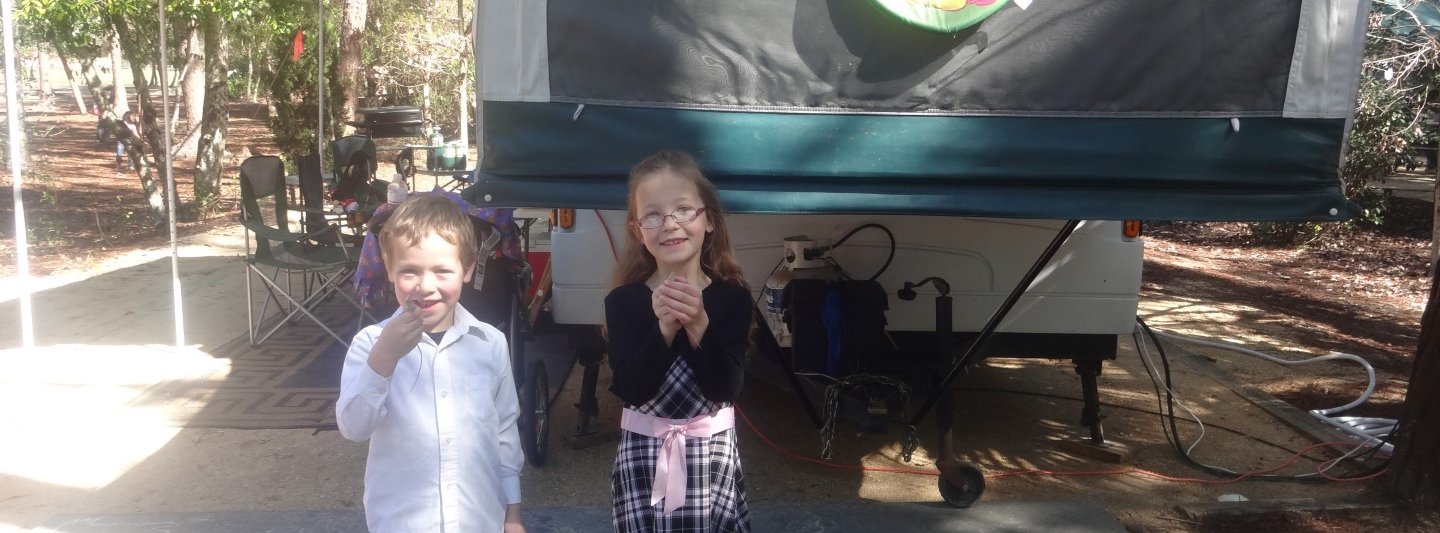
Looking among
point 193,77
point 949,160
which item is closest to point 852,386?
point 949,160

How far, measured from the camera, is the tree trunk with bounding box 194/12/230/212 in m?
13.5

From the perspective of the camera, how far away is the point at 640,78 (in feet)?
11.0

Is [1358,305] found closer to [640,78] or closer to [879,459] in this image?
[879,459]

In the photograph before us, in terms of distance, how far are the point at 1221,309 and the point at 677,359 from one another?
26.9ft

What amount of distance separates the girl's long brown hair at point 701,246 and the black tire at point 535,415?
6.98ft

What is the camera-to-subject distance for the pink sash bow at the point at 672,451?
8.68ft

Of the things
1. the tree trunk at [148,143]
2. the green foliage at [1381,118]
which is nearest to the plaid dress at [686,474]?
the green foliage at [1381,118]

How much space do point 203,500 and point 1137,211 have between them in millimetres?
3935

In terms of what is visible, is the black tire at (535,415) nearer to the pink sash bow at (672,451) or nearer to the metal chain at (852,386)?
the metal chain at (852,386)

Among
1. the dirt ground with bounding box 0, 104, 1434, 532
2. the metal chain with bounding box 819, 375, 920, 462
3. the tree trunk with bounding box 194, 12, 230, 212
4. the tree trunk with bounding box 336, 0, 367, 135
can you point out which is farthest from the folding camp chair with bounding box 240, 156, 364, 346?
the tree trunk with bounding box 336, 0, 367, 135

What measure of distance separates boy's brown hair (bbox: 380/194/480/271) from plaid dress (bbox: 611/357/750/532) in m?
0.58

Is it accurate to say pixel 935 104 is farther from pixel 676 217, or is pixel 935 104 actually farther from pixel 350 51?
pixel 350 51

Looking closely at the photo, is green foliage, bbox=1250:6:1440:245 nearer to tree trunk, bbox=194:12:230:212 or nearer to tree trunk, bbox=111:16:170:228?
tree trunk, bbox=194:12:230:212

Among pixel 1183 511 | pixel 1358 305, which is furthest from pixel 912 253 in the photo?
pixel 1358 305
